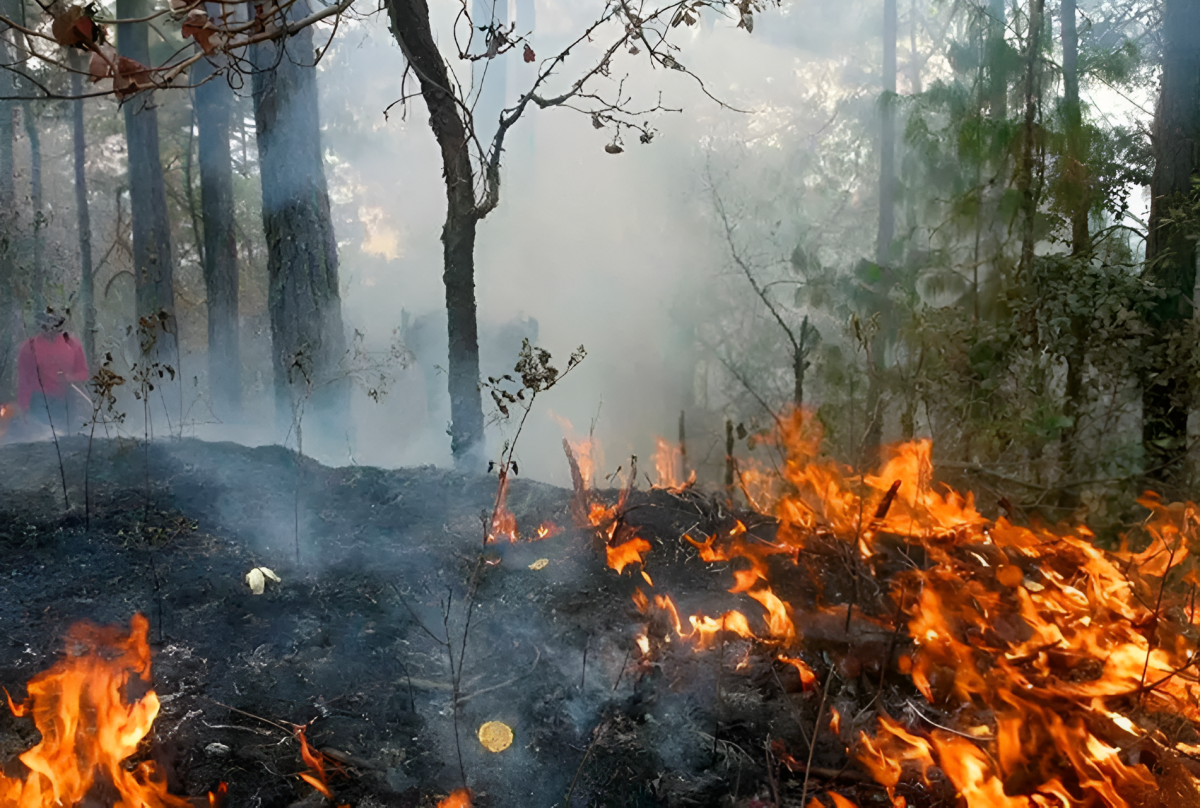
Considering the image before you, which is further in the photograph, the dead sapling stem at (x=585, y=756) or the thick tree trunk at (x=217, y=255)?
the thick tree trunk at (x=217, y=255)

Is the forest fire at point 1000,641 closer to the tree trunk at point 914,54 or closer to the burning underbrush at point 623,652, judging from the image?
the burning underbrush at point 623,652

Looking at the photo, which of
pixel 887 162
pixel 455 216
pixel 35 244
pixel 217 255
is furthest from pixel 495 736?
pixel 35 244

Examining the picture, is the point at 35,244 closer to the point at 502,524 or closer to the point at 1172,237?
the point at 502,524

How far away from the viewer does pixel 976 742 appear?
2752 mm

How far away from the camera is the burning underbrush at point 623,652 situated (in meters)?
2.63

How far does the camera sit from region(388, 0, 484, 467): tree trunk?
509 cm

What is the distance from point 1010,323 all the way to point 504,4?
2022cm

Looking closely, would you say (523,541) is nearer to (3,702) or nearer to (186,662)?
(186,662)

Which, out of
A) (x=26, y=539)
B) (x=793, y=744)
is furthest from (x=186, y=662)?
(x=793, y=744)

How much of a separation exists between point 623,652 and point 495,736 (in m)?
0.83

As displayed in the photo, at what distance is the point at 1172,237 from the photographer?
5566 millimetres

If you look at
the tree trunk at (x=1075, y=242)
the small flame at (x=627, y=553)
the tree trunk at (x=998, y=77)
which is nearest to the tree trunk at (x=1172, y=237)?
the tree trunk at (x=1075, y=242)

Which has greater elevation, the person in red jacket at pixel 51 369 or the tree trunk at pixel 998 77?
the tree trunk at pixel 998 77

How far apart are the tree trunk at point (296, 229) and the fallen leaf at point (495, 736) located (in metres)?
4.23
